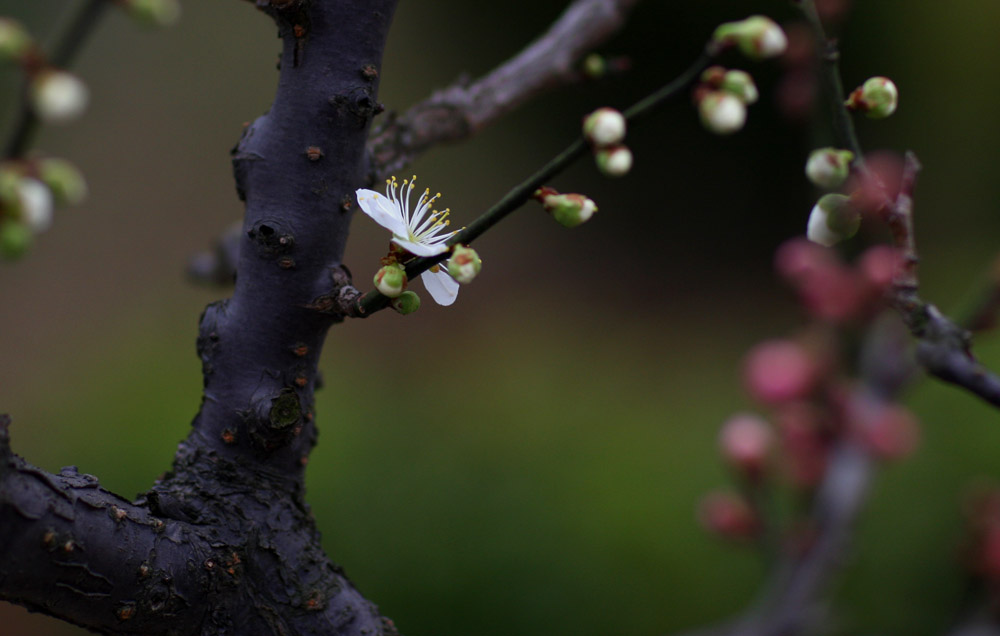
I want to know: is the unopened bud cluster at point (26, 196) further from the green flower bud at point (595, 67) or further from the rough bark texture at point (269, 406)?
the green flower bud at point (595, 67)

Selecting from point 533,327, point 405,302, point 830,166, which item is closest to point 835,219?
point 830,166

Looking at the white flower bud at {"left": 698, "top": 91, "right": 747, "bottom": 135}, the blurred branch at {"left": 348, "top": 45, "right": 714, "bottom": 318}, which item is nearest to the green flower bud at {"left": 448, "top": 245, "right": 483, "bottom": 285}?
the blurred branch at {"left": 348, "top": 45, "right": 714, "bottom": 318}

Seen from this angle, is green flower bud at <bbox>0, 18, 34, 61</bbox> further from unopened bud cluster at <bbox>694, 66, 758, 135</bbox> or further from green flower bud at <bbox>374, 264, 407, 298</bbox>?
unopened bud cluster at <bbox>694, 66, 758, 135</bbox>

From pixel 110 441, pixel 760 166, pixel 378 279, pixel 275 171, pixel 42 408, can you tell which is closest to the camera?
pixel 378 279

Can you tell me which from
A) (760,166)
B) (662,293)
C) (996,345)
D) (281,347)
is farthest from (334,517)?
(760,166)

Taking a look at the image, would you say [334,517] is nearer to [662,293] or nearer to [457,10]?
[662,293]

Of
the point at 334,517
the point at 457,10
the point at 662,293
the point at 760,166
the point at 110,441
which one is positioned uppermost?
the point at 457,10
